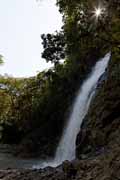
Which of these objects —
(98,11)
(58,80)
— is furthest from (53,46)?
(58,80)

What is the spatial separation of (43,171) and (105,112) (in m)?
6.71

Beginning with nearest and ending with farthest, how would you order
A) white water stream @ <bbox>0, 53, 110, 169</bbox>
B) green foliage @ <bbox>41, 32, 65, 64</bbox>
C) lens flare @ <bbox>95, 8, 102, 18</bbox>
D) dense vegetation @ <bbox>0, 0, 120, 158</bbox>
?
1. lens flare @ <bbox>95, 8, 102, 18</bbox>
2. dense vegetation @ <bbox>0, 0, 120, 158</bbox>
3. green foliage @ <bbox>41, 32, 65, 64</bbox>
4. white water stream @ <bbox>0, 53, 110, 169</bbox>

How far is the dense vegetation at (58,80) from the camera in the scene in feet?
51.9

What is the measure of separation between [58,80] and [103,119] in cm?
2336

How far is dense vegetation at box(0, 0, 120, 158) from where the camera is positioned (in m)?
15.8

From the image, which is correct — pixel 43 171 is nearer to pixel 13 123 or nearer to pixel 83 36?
pixel 83 36

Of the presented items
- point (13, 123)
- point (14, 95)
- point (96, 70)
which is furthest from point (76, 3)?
point (14, 95)

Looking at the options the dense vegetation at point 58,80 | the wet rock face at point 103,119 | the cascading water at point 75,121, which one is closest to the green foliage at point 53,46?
the dense vegetation at point 58,80

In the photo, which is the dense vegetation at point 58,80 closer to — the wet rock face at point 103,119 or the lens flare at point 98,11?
the lens flare at point 98,11

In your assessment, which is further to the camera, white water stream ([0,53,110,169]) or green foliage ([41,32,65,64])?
white water stream ([0,53,110,169])

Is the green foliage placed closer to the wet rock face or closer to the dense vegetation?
the dense vegetation

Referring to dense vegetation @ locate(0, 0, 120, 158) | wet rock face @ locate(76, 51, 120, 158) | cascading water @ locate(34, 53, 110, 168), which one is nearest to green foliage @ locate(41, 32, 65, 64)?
dense vegetation @ locate(0, 0, 120, 158)

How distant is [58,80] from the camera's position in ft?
141

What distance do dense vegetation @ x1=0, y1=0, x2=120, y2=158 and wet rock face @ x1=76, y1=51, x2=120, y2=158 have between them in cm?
237
